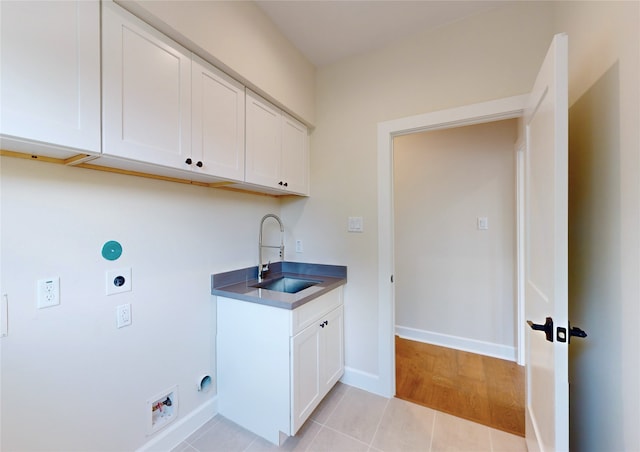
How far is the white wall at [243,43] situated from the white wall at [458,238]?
144 cm

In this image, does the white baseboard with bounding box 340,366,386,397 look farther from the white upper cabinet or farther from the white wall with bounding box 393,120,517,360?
the white upper cabinet

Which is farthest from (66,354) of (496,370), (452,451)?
(496,370)

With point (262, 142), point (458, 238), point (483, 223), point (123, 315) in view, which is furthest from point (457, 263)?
point (123, 315)

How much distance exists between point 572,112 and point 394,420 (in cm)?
203

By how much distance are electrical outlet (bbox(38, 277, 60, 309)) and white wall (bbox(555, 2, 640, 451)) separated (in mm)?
2046

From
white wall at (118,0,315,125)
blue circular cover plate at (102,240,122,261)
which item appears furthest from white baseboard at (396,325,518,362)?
blue circular cover plate at (102,240,122,261)

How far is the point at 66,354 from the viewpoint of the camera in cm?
108

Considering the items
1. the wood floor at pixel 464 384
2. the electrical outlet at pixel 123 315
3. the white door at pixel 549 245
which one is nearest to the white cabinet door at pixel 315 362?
the wood floor at pixel 464 384

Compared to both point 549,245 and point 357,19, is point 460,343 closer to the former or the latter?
point 549,245

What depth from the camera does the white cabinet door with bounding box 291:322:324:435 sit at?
1.44 metres

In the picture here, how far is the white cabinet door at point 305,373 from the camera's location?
4.72ft

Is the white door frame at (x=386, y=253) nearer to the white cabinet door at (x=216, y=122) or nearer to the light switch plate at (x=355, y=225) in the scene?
the light switch plate at (x=355, y=225)

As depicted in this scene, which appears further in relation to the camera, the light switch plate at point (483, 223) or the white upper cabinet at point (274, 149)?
the light switch plate at point (483, 223)

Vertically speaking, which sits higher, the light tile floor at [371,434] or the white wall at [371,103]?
the white wall at [371,103]
